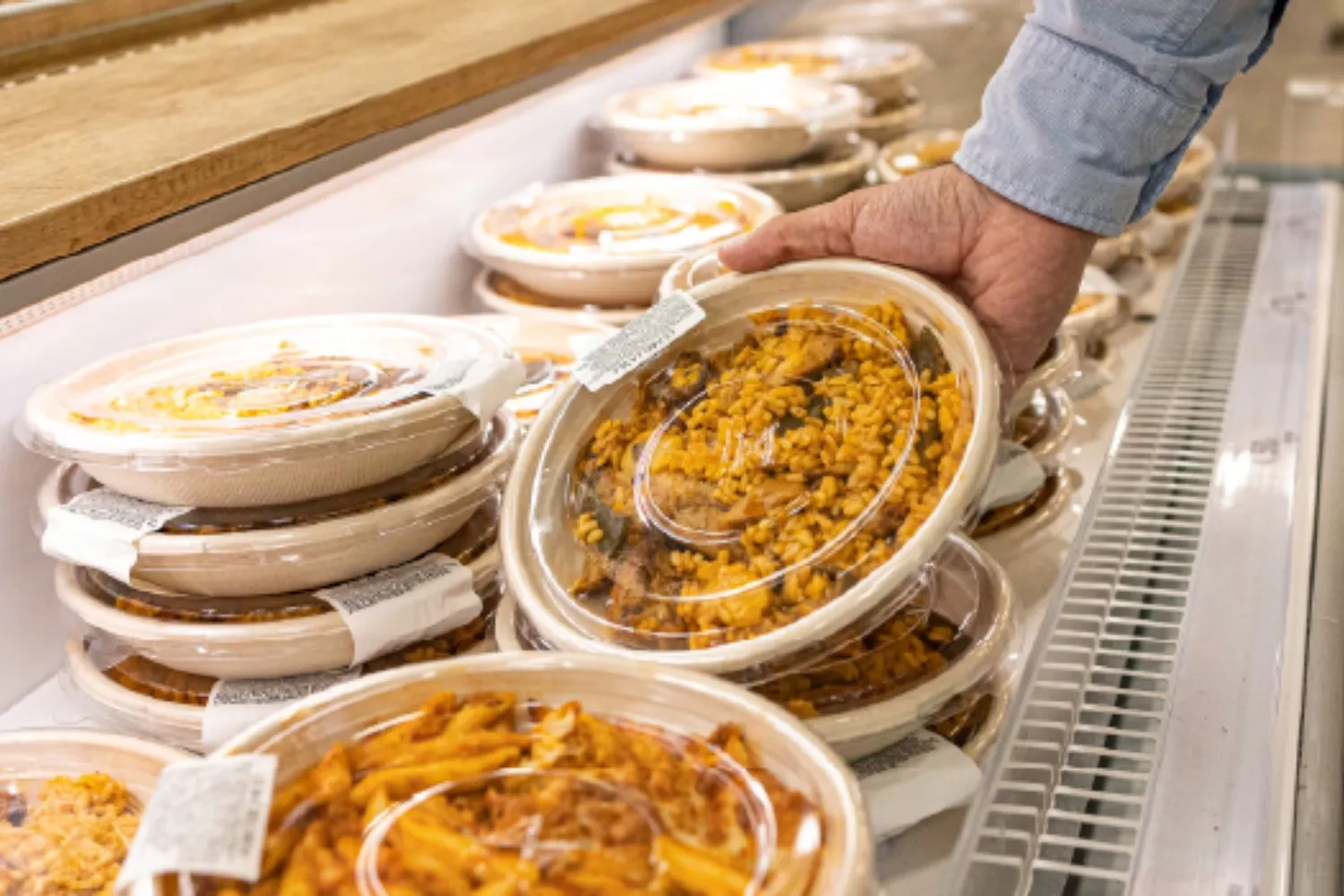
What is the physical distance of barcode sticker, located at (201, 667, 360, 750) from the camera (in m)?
1.19

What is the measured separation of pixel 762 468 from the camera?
1.20m

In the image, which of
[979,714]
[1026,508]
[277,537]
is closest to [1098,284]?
[1026,508]

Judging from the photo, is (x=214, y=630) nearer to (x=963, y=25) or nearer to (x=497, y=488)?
(x=497, y=488)

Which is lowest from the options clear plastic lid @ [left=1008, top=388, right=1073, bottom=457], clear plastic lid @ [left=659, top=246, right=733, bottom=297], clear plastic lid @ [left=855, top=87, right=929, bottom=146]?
clear plastic lid @ [left=1008, top=388, right=1073, bottom=457]

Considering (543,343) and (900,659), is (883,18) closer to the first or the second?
(543,343)

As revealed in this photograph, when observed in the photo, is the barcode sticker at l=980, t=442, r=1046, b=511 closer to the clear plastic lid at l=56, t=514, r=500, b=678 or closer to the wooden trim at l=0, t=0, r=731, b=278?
the clear plastic lid at l=56, t=514, r=500, b=678

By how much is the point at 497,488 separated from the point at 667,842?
0.63 m

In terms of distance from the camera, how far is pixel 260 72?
1.66 m

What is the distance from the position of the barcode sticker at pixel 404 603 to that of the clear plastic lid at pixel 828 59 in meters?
1.78

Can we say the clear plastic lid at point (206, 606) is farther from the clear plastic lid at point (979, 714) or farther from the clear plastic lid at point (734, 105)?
the clear plastic lid at point (734, 105)

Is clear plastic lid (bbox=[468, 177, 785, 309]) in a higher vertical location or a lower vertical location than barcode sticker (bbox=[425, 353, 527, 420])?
lower

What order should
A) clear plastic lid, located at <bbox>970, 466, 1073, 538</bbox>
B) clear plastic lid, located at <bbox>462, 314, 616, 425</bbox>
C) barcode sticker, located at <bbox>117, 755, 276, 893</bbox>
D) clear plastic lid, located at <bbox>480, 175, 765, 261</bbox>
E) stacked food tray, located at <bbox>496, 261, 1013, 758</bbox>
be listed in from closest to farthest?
1. barcode sticker, located at <bbox>117, 755, 276, 893</bbox>
2. stacked food tray, located at <bbox>496, 261, 1013, 758</bbox>
3. clear plastic lid, located at <bbox>970, 466, 1073, 538</bbox>
4. clear plastic lid, located at <bbox>462, 314, 616, 425</bbox>
5. clear plastic lid, located at <bbox>480, 175, 765, 261</bbox>

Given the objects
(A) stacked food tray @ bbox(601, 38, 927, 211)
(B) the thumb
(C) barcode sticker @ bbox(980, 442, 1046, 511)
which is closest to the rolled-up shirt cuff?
(B) the thumb

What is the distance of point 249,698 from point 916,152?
165 cm
